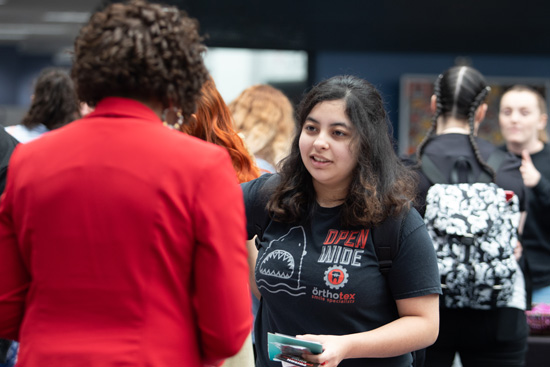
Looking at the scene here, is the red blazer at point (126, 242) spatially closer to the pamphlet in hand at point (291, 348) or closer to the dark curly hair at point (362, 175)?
the pamphlet in hand at point (291, 348)

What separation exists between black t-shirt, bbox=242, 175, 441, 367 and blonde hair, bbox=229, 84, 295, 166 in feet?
5.96

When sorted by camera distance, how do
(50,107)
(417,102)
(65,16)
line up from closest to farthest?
1. (50,107)
2. (417,102)
3. (65,16)

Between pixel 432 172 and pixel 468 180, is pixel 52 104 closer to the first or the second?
pixel 432 172

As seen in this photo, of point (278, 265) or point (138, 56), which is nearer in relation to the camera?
point (138, 56)

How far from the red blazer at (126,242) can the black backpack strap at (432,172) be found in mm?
1456

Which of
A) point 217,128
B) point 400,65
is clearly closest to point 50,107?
point 217,128

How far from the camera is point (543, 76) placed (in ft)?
27.1

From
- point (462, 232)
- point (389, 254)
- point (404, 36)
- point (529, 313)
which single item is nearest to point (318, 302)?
point (389, 254)

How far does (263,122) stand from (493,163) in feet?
5.00

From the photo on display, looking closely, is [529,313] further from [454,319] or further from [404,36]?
[404,36]

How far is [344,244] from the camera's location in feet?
6.34

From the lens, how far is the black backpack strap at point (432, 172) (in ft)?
8.70

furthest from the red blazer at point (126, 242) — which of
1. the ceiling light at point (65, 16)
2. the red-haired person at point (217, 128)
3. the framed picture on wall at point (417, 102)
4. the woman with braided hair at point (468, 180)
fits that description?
the ceiling light at point (65, 16)

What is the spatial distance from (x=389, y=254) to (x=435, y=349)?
0.94 meters
